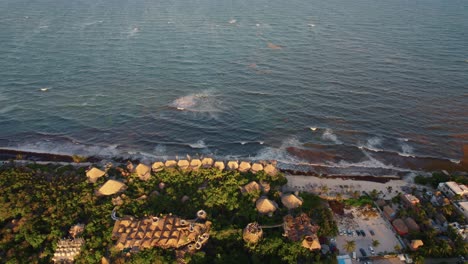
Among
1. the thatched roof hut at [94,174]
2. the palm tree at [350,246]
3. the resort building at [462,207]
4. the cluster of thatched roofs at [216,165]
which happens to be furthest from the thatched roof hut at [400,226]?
the thatched roof hut at [94,174]

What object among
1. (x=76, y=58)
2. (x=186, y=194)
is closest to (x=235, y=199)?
(x=186, y=194)

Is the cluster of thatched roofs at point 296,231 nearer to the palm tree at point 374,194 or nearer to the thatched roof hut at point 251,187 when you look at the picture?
the thatched roof hut at point 251,187

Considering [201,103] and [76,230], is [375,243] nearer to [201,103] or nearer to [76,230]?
[76,230]

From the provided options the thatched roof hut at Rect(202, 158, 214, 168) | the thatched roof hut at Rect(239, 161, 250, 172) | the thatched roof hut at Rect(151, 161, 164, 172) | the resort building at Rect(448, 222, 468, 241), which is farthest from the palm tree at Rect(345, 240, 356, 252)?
the thatched roof hut at Rect(151, 161, 164, 172)

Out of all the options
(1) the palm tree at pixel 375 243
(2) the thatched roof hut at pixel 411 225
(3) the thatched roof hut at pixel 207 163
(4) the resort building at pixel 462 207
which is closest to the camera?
(1) the palm tree at pixel 375 243

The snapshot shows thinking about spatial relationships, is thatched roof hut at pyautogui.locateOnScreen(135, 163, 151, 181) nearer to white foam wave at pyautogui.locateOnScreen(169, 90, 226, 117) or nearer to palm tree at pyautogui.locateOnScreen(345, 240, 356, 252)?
white foam wave at pyautogui.locateOnScreen(169, 90, 226, 117)

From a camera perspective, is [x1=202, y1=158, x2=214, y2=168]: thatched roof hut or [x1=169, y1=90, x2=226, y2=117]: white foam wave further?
[x1=169, y1=90, x2=226, y2=117]: white foam wave
